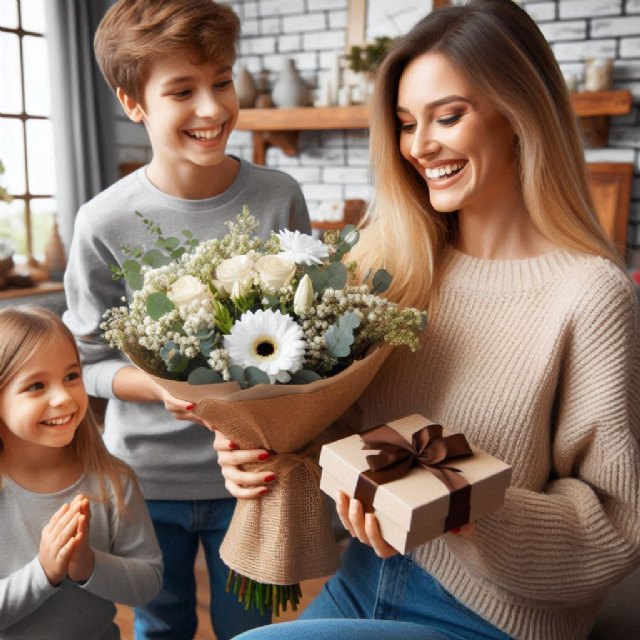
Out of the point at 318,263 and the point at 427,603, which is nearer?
the point at 318,263

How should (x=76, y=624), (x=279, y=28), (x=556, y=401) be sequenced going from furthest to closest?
(x=279, y=28), (x=76, y=624), (x=556, y=401)

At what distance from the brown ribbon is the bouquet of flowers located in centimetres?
10

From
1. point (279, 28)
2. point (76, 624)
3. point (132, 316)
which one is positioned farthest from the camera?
point (279, 28)

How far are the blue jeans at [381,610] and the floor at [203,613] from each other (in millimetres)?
1190

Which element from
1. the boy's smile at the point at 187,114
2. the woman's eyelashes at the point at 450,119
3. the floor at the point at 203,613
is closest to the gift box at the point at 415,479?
the woman's eyelashes at the point at 450,119

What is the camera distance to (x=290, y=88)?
14.7ft

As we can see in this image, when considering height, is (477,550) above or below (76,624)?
above

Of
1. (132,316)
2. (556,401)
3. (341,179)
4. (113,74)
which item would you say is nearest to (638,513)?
(556,401)

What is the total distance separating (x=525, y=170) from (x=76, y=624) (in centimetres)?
109

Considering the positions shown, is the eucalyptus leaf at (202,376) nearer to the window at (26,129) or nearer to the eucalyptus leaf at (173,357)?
the eucalyptus leaf at (173,357)

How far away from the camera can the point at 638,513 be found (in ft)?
3.48

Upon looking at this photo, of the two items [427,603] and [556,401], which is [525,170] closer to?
[556,401]

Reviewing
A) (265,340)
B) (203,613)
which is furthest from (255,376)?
(203,613)

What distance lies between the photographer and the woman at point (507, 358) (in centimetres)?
105
